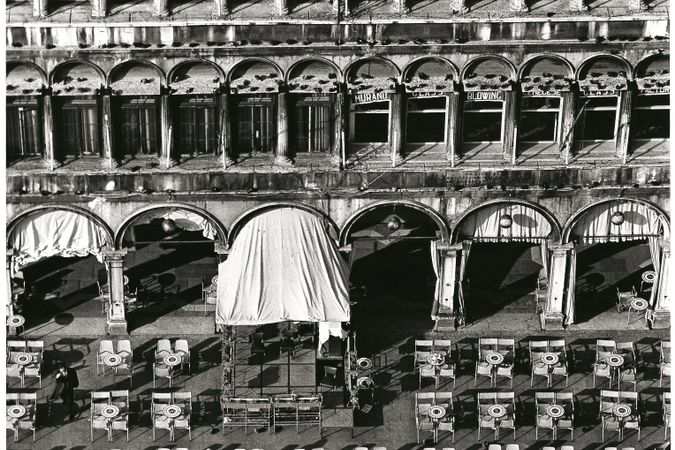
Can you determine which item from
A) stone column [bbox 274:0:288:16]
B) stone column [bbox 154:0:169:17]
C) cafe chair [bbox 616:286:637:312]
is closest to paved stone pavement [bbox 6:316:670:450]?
cafe chair [bbox 616:286:637:312]

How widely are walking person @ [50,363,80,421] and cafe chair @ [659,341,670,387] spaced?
23.1 metres

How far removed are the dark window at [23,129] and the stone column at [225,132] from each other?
718cm

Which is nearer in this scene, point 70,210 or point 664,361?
point 664,361

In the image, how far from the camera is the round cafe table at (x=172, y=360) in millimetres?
58938

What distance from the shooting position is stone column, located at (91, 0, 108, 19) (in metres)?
57.0

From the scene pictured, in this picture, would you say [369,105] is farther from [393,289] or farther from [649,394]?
[649,394]

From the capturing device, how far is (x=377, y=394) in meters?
58.6

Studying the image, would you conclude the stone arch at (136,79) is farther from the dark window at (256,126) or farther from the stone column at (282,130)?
the stone column at (282,130)

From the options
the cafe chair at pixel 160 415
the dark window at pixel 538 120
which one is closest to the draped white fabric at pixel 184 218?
the cafe chair at pixel 160 415

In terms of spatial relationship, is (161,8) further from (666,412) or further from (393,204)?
(666,412)

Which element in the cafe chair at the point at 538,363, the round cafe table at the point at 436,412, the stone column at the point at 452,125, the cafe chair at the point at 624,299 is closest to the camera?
the round cafe table at the point at 436,412

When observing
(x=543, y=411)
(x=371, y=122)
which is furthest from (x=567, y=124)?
(x=543, y=411)

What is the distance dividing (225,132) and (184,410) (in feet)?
36.4

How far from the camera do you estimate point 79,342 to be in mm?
62000
